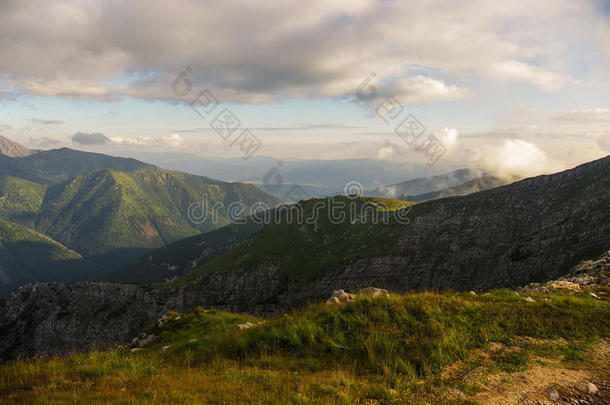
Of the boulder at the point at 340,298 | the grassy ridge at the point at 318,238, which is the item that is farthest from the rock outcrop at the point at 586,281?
the grassy ridge at the point at 318,238

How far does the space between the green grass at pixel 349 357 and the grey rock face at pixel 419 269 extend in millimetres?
52434

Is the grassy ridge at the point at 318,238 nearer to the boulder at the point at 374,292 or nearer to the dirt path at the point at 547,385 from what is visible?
the boulder at the point at 374,292

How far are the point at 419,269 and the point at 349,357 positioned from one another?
325 feet

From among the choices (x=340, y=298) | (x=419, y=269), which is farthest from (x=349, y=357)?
(x=419, y=269)

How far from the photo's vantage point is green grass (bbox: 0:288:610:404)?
8672mm

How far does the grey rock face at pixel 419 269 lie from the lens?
74938mm

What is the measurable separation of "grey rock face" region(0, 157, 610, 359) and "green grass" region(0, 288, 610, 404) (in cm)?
5243

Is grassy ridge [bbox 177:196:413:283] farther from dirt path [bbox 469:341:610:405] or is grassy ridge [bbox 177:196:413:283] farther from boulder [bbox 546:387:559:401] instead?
boulder [bbox 546:387:559:401]

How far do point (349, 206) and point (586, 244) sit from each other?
105 m

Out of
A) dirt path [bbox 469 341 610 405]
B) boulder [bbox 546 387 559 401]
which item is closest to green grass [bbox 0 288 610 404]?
dirt path [bbox 469 341 610 405]

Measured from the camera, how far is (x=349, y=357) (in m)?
10.9

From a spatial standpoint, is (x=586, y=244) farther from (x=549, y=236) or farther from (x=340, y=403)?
(x=340, y=403)

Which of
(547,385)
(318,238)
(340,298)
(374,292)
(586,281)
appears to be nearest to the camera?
(547,385)

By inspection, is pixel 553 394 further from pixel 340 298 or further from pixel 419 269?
pixel 419 269
